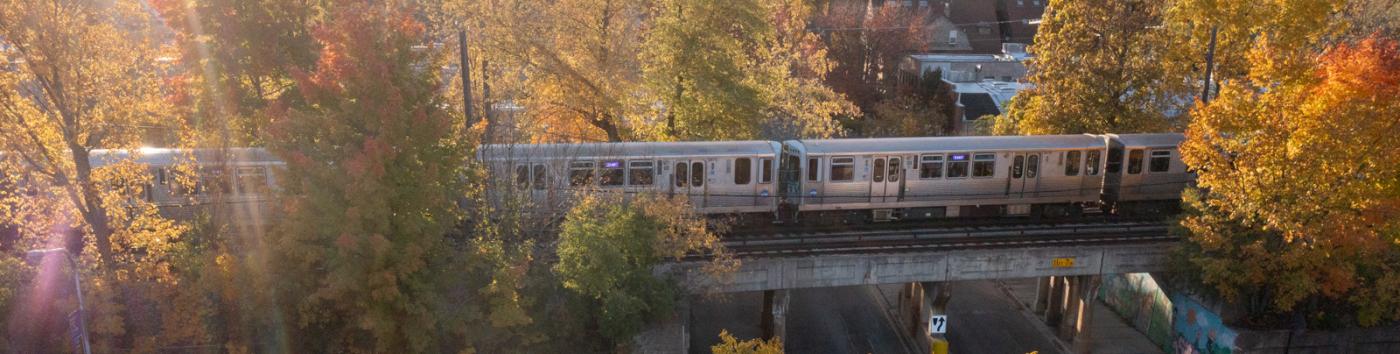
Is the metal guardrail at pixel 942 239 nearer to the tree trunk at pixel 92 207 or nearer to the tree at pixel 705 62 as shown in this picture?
the tree at pixel 705 62

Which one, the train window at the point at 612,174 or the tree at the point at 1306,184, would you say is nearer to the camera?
the tree at the point at 1306,184

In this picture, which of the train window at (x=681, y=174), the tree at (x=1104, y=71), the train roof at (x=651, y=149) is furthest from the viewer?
the tree at (x=1104, y=71)

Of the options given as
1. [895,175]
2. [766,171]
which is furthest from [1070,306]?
[766,171]

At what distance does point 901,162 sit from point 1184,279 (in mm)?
8696

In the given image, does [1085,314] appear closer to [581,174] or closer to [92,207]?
[581,174]

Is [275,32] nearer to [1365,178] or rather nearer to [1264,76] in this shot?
[1264,76]

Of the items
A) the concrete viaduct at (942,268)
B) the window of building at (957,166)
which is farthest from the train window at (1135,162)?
the window of building at (957,166)

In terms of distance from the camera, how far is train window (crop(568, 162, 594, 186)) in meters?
24.1

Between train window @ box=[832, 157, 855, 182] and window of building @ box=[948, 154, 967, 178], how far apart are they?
3.15 meters

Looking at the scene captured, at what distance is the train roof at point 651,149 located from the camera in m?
23.1

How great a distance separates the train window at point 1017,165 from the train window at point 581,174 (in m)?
13.3

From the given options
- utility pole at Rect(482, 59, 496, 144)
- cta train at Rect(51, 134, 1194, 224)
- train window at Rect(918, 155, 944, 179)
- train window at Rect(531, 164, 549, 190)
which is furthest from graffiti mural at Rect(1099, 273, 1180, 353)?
utility pole at Rect(482, 59, 496, 144)

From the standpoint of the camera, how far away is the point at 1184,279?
24.6m

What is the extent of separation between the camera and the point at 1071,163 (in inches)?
1081
